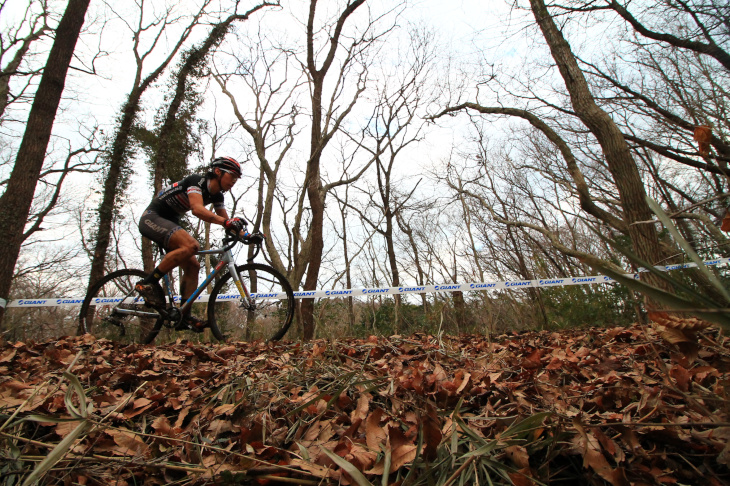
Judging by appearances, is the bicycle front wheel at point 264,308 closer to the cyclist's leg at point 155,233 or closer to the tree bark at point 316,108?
the cyclist's leg at point 155,233

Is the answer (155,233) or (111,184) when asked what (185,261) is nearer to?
(155,233)

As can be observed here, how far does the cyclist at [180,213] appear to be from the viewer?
14.3 feet

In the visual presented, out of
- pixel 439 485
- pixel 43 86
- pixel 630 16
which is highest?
pixel 630 16

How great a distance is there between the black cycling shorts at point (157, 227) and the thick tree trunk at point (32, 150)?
2.52 metres

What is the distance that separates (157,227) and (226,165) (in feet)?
3.37

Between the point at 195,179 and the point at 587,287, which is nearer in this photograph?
the point at 195,179

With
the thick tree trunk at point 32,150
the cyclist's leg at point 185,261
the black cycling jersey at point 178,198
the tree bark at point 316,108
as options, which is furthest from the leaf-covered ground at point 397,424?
the tree bark at point 316,108

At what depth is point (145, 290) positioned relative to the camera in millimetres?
4500

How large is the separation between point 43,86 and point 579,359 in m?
7.67

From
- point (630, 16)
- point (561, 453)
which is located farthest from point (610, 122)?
point (561, 453)

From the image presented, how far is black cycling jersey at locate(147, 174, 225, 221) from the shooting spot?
446 cm

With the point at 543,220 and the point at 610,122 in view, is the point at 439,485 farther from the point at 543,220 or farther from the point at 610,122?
the point at 543,220

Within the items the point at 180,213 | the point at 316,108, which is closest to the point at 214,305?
the point at 180,213

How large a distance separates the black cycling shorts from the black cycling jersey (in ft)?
0.33
